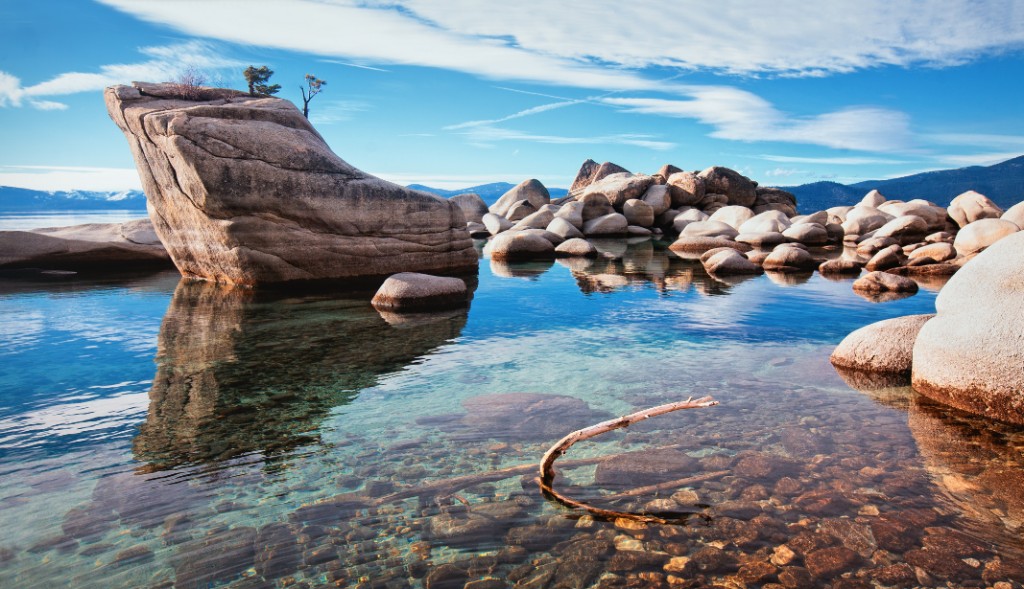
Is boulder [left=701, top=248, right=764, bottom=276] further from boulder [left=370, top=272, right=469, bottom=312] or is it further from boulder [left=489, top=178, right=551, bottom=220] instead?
boulder [left=489, top=178, right=551, bottom=220]

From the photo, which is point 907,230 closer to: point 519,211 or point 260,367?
point 519,211

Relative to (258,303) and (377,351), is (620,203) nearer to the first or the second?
(258,303)

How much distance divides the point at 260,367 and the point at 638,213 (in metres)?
32.5

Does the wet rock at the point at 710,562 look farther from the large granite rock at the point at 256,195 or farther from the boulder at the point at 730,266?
the boulder at the point at 730,266

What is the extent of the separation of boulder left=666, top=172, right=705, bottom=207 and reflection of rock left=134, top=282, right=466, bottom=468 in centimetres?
3235

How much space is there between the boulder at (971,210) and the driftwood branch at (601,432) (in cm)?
3210

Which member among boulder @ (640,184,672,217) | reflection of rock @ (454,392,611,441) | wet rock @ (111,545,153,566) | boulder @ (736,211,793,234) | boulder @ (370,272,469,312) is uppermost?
boulder @ (640,184,672,217)

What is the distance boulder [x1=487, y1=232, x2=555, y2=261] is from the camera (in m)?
22.8

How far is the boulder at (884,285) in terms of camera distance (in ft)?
46.0

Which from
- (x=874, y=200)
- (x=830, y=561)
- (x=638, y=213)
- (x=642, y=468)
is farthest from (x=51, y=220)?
(x=830, y=561)

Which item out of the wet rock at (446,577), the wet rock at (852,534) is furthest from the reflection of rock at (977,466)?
the wet rock at (446,577)

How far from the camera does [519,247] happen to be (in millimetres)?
23031

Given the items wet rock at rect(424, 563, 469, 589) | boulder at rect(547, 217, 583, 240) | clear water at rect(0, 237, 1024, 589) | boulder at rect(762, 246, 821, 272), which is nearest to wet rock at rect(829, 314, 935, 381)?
clear water at rect(0, 237, 1024, 589)

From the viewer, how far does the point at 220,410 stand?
19.7ft
